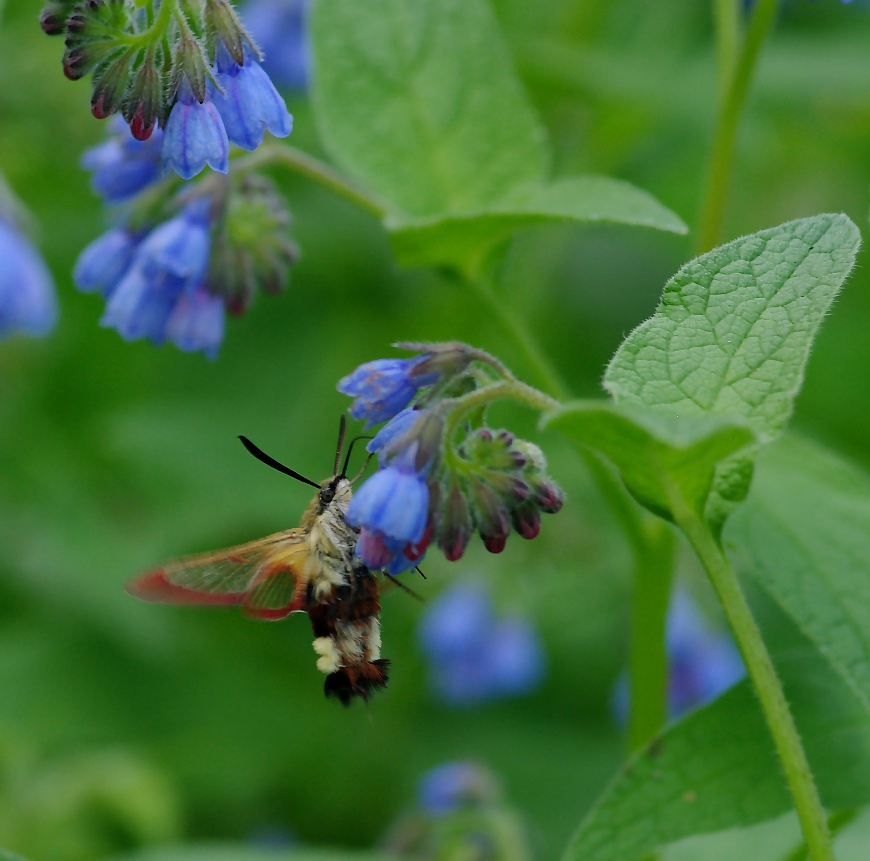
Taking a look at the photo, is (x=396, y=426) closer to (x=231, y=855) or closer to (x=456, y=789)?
(x=231, y=855)

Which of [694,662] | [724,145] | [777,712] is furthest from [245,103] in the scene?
[694,662]

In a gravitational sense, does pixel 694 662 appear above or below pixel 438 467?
below

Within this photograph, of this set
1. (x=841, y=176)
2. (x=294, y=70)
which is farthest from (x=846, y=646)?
(x=841, y=176)

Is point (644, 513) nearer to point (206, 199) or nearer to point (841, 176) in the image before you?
point (206, 199)

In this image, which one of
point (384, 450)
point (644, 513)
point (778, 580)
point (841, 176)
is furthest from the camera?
point (841, 176)

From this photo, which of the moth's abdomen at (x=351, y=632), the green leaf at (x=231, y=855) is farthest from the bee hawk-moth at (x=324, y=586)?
the green leaf at (x=231, y=855)
